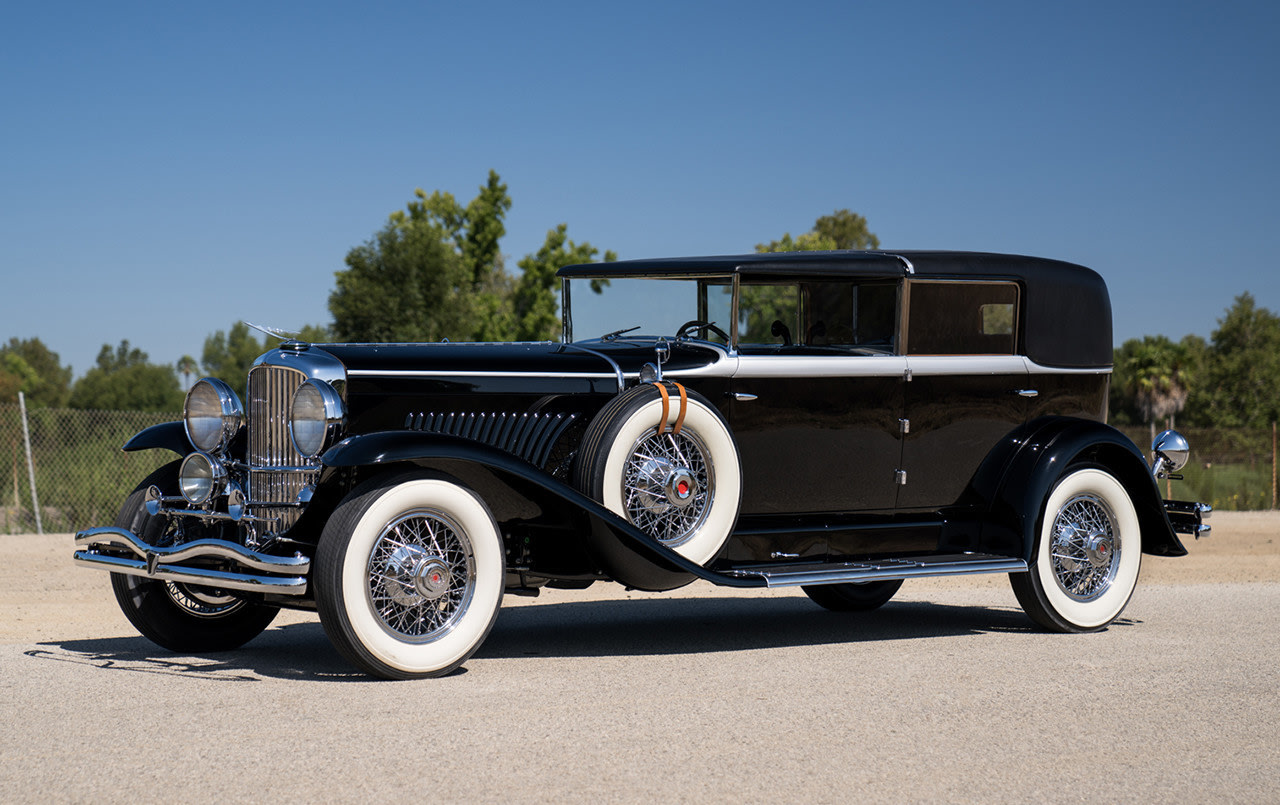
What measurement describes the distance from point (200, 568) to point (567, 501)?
5.42 feet

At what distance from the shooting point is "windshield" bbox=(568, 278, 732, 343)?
7.04m

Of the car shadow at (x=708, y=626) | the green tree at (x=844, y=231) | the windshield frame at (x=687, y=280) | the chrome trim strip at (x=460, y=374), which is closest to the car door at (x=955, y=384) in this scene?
the car shadow at (x=708, y=626)

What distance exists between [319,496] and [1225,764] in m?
3.85

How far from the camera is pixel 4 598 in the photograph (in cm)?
895

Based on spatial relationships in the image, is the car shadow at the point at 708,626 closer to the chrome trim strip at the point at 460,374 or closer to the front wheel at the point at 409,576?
the front wheel at the point at 409,576

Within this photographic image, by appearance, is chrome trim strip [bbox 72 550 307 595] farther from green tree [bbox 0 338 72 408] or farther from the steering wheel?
green tree [bbox 0 338 72 408]

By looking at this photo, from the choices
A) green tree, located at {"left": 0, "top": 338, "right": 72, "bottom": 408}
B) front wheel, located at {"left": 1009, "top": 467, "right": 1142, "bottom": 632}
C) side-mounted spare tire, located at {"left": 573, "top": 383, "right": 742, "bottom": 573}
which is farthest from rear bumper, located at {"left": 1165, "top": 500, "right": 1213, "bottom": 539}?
green tree, located at {"left": 0, "top": 338, "right": 72, "bottom": 408}

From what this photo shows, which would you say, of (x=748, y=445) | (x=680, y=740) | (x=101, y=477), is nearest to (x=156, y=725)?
(x=680, y=740)

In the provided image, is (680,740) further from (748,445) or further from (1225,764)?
(748,445)

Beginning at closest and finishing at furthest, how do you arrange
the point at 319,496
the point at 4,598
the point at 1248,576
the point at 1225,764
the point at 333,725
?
1. the point at 1225,764
2. the point at 333,725
3. the point at 319,496
4. the point at 4,598
5. the point at 1248,576

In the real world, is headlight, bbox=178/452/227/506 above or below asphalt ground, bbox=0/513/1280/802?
above

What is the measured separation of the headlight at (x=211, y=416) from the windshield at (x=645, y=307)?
6.92 feet

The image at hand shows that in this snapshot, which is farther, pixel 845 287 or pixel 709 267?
pixel 845 287

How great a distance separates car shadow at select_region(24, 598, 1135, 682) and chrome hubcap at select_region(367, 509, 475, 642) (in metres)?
0.27
